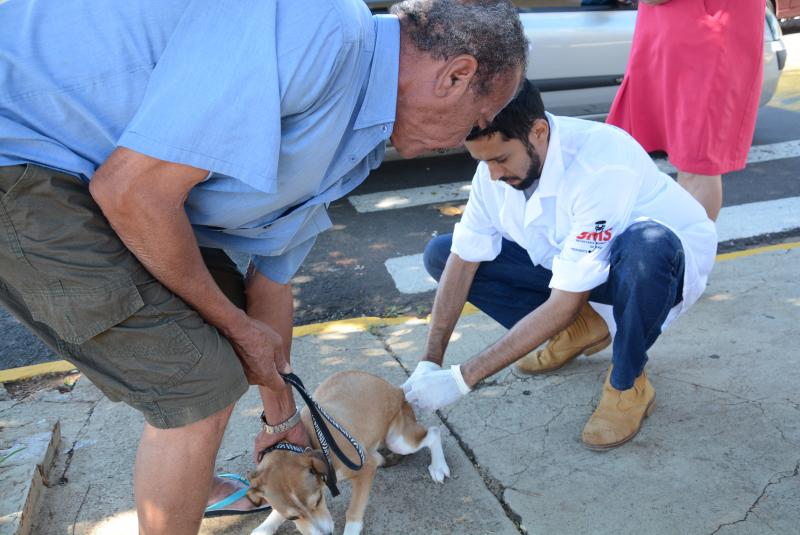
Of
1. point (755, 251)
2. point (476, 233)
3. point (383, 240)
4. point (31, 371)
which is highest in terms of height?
point (476, 233)

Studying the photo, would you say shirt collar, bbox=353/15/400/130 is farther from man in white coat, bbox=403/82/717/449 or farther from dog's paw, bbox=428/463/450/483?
dog's paw, bbox=428/463/450/483

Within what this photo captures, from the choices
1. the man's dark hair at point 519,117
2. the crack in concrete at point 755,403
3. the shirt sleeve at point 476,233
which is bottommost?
the crack in concrete at point 755,403

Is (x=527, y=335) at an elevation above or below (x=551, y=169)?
below

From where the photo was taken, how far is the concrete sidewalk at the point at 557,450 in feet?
8.38

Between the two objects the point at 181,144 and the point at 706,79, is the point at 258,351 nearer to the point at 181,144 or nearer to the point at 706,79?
the point at 181,144

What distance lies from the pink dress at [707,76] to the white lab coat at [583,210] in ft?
2.55

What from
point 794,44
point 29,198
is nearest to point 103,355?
point 29,198

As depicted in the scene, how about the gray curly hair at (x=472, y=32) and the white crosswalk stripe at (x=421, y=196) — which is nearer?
the gray curly hair at (x=472, y=32)

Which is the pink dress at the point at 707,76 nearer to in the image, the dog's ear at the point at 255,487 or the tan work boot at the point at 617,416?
the tan work boot at the point at 617,416

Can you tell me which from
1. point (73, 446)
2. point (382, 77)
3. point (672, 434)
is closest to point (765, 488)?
point (672, 434)

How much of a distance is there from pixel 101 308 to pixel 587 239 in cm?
165

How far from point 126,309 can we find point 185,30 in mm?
629

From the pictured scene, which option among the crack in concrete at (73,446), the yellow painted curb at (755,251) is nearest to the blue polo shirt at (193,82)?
the crack in concrete at (73,446)

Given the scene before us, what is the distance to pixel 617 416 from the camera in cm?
288
